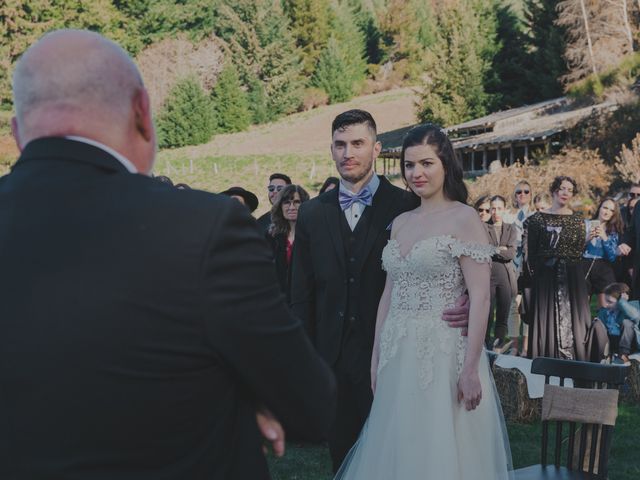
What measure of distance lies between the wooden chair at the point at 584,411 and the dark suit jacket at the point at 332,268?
3.36 feet

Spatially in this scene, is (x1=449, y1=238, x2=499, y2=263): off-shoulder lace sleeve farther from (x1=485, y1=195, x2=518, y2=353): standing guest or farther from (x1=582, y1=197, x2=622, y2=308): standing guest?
(x1=485, y1=195, x2=518, y2=353): standing guest

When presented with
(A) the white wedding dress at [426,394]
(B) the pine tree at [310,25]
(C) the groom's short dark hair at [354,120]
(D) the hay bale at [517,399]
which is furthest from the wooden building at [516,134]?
(A) the white wedding dress at [426,394]

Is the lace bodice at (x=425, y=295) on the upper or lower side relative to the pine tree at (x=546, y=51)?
lower

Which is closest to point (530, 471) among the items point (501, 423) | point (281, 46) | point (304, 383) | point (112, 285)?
point (501, 423)

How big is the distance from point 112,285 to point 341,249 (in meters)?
3.09

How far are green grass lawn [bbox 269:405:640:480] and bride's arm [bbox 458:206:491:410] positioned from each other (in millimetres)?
2349

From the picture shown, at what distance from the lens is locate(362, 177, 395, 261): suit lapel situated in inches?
176

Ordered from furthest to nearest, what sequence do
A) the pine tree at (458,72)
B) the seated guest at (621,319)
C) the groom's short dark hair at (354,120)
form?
the pine tree at (458,72) → the seated guest at (621,319) → the groom's short dark hair at (354,120)

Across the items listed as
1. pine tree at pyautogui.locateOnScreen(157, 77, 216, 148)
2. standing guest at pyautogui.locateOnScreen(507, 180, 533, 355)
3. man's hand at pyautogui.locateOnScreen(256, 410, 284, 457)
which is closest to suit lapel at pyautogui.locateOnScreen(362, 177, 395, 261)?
man's hand at pyautogui.locateOnScreen(256, 410, 284, 457)

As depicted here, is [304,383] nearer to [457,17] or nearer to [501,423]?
[501,423]

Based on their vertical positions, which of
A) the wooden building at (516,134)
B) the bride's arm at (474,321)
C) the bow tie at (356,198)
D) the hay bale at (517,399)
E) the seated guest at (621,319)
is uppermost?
the wooden building at (516,134)

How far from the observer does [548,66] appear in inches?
2092

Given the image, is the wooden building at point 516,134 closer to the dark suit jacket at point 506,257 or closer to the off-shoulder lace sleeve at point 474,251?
the dark suit jacket at point 506,257

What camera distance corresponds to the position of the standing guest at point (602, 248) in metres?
9.88
